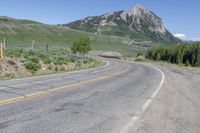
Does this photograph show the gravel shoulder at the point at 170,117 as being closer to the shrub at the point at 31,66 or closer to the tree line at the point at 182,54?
the shrub at the point at 31,66

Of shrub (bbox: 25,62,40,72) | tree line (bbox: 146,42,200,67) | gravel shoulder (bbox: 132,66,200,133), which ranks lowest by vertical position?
tree line (bbox: 146,42,200,67)

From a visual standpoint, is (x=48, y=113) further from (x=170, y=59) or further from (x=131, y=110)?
(x=170, y=59)

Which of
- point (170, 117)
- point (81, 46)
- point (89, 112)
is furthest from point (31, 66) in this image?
point (81, 46)

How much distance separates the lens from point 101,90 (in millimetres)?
17766

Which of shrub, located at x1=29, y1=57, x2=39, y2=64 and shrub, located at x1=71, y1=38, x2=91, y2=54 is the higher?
shrub, located at x1=29, y1=57, x2=39, y2=64

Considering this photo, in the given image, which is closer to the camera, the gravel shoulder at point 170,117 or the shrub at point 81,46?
the gravel shoulder at point 170,117

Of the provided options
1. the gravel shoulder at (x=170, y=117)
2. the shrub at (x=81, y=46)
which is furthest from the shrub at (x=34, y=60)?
the shrub at (x=81, y=46)

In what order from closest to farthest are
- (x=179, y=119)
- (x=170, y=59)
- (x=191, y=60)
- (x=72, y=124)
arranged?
(x=72, y=124)
(x=179, y=119)
(x=191, y=60)
(x=170, y=59)

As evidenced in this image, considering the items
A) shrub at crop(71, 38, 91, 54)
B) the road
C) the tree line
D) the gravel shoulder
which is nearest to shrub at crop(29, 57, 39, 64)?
the road

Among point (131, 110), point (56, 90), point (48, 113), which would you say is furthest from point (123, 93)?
point (48, 113)

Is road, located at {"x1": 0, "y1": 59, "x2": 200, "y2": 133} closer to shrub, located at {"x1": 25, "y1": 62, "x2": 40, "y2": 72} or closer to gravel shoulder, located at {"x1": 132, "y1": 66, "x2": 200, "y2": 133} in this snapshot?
gravel shoulder, located at {"x1": 132, "y1": 66, "x2": 200, "y2": 133}

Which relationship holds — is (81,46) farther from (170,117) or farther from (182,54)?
(182,54)

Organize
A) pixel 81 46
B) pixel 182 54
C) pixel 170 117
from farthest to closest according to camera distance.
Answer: pixel 182 54 < pixel 81 46 < pixel 170 117

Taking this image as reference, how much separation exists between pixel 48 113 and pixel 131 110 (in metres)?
3.19
